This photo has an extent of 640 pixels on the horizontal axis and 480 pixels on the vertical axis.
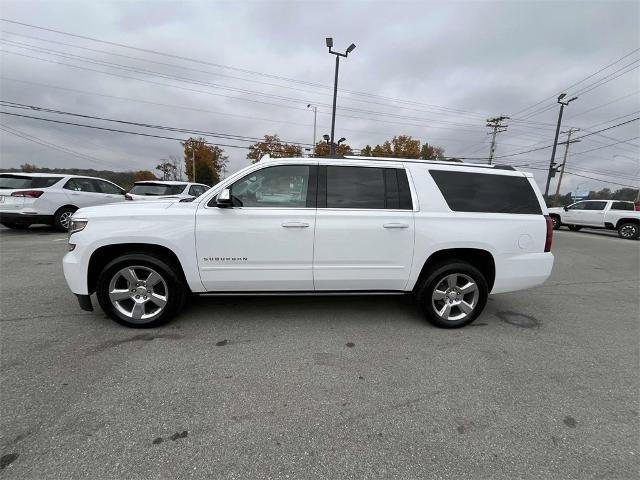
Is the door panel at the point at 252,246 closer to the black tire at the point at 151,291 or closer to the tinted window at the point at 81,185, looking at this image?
the black tire at the point at 151,291

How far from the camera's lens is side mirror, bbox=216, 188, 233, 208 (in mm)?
3162

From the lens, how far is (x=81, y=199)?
9.72 m

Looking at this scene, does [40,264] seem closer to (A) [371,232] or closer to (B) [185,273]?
(B) [185,273]

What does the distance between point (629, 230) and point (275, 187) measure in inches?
721

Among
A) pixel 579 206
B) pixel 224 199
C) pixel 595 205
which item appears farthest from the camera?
pixel 579 206

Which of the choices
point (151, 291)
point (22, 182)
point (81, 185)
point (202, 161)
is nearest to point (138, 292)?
point (151, 291)

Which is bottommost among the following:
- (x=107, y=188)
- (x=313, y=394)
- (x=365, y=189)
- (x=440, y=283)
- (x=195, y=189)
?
(x=313, y=394)

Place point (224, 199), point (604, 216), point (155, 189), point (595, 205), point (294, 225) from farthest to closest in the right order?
point (595, 205), point (604, 216), point (155, 189), point (294, 225), point (224, 199)

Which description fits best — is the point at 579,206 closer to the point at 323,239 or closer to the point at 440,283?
the point at 440,283

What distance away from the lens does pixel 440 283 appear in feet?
11.8

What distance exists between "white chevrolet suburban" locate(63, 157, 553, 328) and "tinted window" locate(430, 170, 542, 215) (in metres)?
0.01

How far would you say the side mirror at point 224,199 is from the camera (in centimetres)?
316

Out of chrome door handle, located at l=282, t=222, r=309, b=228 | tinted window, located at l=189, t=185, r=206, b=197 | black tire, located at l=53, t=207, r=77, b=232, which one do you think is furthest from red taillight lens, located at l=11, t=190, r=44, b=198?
chrome door handle, located at l=282, t=222, r=309, b=228

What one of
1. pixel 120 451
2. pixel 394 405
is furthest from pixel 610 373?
pixel 120 451
